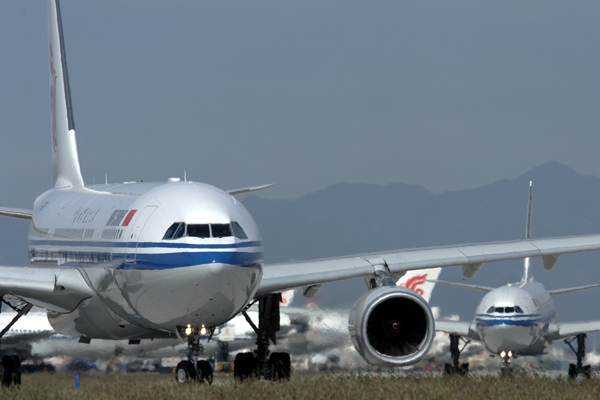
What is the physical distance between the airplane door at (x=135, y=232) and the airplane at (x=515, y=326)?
838 inches

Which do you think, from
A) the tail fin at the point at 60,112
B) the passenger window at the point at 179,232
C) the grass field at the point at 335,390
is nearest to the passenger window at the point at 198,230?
the passenger window at the point at 179,232

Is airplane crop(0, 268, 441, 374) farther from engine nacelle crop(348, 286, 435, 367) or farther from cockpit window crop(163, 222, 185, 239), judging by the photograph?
cockpit window crop(163, 222, 185, 239)

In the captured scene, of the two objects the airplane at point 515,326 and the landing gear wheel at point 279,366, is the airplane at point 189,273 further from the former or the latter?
the airplane at point 515,326

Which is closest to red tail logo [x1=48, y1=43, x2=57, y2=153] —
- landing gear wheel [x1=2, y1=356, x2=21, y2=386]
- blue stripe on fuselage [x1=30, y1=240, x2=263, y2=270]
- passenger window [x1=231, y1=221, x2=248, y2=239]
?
landing gear wheel [x1=2, y1=356, x2=21, y2=386]

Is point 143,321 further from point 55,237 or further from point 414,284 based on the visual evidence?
point 414,284

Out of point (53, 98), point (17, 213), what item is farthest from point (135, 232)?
point (53, 98)

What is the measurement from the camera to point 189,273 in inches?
631

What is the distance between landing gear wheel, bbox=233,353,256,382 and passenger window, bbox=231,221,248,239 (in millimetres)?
6116

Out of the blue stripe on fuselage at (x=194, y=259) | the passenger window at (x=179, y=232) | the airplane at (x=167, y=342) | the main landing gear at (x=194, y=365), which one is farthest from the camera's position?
the airplane at (x=167, y=342)

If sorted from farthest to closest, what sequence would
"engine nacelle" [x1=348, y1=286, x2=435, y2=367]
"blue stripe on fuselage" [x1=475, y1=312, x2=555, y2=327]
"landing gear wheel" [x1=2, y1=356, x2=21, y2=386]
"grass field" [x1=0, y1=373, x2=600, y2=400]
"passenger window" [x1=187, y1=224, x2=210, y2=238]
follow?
"blue stripe on fuselage" [x1=475, y1=312, x2=555, y2=327], "landing gear wheel" [x1=2, y1=356, x2=21, y2=386], "engine nacelle" [x1=348, y1=286, x2=435, y2=367], "grass field" [x1=0, y1=373, x2=600, y2=400], "passenger window" [x1=187, y1=224, x2=210, y2=238]

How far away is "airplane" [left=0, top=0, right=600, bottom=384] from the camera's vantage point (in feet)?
53.8

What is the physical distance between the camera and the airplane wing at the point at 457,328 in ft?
131

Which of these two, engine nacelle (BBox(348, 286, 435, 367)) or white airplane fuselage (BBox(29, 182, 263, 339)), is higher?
white airplane fuselage (BBox(29, 182, 263, 339))

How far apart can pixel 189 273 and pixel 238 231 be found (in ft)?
3.94
